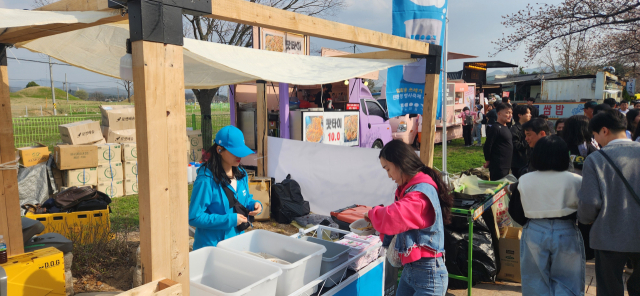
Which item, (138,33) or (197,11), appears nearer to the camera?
(138,33)

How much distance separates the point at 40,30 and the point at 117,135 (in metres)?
6.42

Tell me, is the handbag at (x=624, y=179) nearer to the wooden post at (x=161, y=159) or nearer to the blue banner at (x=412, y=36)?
the blue banner at (x=412, y=36)

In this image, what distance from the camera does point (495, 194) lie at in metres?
4.13

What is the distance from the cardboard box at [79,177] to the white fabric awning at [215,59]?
413 cm

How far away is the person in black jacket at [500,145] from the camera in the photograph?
525cm

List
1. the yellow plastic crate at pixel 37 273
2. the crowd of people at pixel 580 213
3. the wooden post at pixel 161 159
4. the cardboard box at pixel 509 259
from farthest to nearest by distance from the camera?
1. the cardboard box at pixel 509 259
2. the yellow plastic crate at pixel 37 273
3. the crowd of people at pixel 580 213
4. the wooden post at pixel 161 159

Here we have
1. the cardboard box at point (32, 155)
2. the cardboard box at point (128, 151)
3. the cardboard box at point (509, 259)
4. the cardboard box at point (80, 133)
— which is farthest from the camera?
the cardboard box at point (128, 151)

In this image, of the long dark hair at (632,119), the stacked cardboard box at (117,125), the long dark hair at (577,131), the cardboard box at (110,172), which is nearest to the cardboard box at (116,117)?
the stacked cardboard box at (117,125)

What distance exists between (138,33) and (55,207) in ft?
15.1

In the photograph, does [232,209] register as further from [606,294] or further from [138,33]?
[606,294]

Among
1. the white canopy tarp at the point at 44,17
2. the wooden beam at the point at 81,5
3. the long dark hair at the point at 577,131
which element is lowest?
the long dark hair at the point at 577,131

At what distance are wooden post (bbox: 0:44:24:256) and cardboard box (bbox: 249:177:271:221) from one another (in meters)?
3.71

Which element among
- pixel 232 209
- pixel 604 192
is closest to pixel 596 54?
pixel 604 192

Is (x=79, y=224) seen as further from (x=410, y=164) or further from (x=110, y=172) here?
(x=410, y=164)
